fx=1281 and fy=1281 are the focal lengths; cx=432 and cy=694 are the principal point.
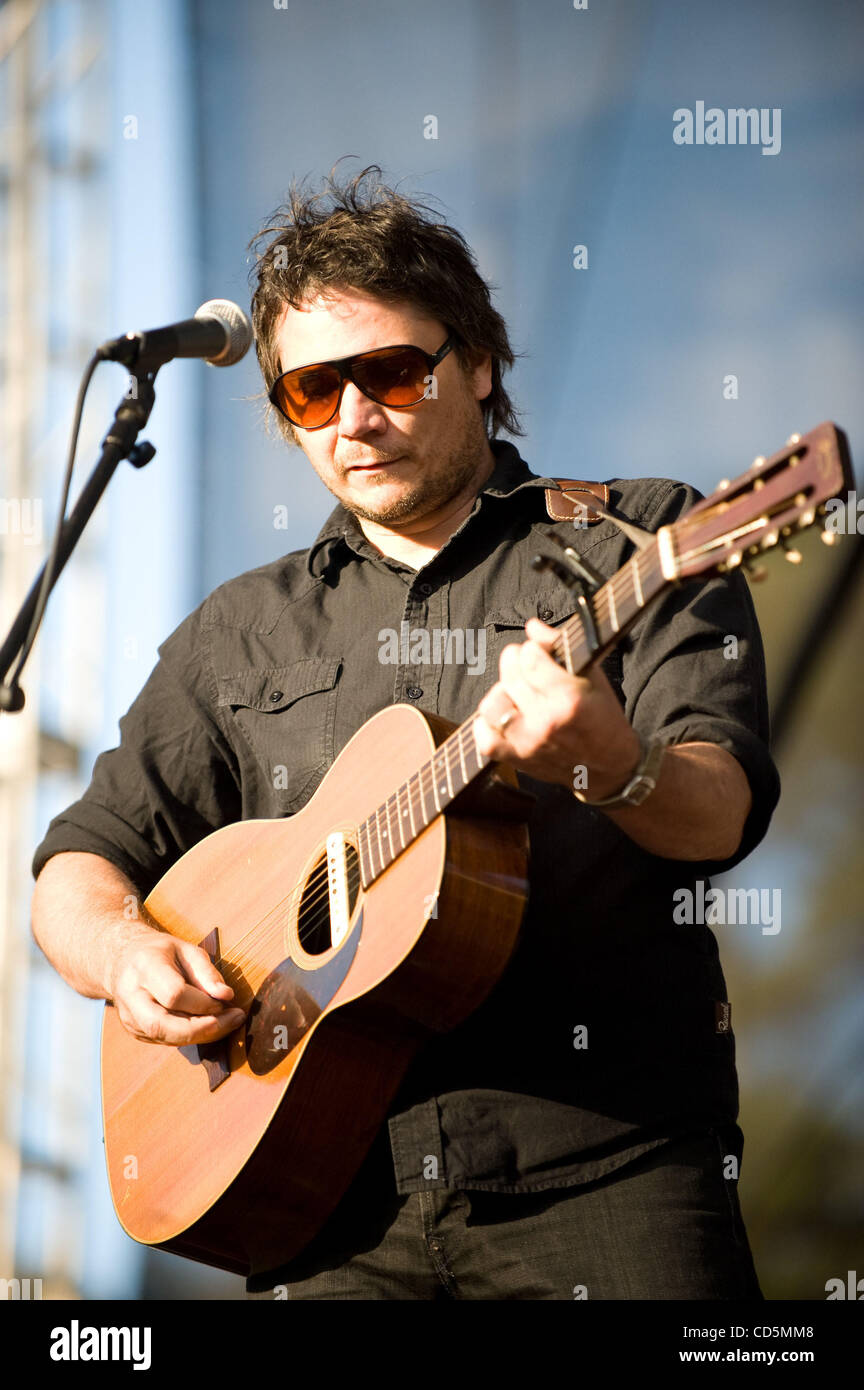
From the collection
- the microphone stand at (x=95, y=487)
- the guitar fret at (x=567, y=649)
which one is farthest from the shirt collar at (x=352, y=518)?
the guitar fret at (x=567, y=649)

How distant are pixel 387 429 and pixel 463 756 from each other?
0.92m

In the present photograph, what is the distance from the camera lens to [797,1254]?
3465 mm

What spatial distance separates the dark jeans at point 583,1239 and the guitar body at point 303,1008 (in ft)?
0.46

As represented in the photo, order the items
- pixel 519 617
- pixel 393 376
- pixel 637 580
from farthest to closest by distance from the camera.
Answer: pixel 393 376 → pixel 519 617 → pixel 637 580

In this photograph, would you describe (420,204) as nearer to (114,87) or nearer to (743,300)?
(743,300)

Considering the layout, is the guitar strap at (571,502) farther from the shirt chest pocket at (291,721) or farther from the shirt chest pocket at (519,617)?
the shirt chest pocket at (291,721)

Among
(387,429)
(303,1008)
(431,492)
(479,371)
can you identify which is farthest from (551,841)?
(479,371)

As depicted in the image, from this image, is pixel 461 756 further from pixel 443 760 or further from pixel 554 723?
pixel 554 723

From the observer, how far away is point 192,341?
205 cm

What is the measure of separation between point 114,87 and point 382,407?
2227 mm

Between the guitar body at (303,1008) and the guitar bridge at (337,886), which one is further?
the guitar bridge at (337,886)

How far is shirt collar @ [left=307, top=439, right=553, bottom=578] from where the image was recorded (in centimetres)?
256

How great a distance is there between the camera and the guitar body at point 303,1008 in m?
1.87

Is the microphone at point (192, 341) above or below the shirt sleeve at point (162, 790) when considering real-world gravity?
above
